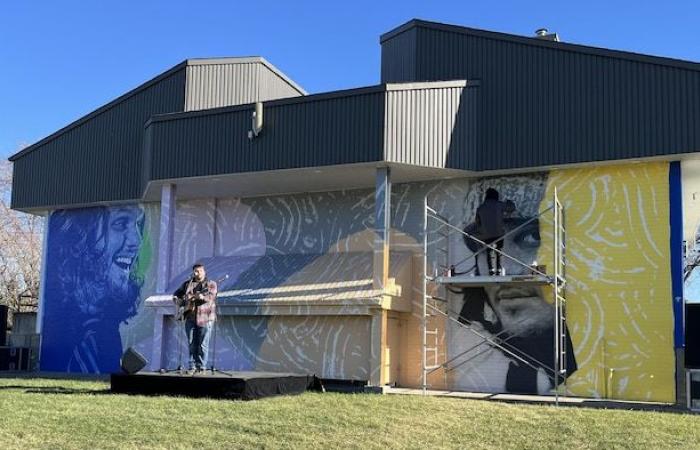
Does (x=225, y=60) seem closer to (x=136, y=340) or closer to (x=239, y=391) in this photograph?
(x=136, y=340)

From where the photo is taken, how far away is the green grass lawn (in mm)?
8508

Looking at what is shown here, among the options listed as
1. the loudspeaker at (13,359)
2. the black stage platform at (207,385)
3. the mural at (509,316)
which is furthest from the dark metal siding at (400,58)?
the loudspeaker at (13,359)

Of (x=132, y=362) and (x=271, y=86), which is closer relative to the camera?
(x=132, y=362)

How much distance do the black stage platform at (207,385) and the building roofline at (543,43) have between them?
27.1 feet

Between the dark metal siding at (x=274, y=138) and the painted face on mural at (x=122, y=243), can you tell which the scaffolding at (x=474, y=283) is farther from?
the painted face on mural at (x=122, y=243)

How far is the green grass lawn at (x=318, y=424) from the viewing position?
27.9ft

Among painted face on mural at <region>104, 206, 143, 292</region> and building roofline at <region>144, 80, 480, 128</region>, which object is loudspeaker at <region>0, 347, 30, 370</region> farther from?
building roofline at <region>144, 80, 480, 128</region>

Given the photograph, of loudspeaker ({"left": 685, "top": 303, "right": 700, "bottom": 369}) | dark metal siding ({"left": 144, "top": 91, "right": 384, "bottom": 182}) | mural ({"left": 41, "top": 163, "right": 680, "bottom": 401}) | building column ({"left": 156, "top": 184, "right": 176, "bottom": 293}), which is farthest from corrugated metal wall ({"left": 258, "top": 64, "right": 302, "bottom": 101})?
loudspeaker ({"left": 685, "top": 303, "right": 700, "bottom": 369})

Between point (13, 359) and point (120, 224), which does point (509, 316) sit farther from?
point (13, 359)

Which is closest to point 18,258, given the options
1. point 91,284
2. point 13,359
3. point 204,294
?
point 13,359

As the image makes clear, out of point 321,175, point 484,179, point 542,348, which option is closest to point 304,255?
point 321,175

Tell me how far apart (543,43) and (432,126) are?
9.15ft

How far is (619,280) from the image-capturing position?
14336mm

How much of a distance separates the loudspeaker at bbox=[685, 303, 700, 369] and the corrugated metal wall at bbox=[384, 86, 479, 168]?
16.6 ft
